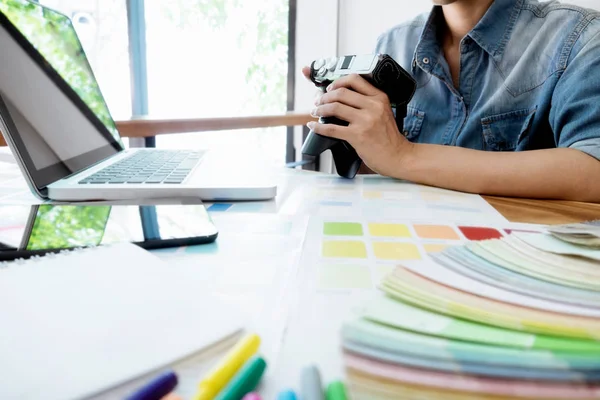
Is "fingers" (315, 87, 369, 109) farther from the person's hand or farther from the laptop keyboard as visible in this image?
the laptop keyboard

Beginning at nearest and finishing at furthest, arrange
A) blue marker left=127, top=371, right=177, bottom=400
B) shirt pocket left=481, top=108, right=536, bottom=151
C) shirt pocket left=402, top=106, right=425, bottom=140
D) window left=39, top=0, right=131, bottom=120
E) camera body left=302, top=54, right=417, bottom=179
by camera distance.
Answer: blue marker left=127, top=371, right=177, bottom=400
camera body left=302, top=54, right=417, bottom=179
shirt pocket left=481, top=108, right=536, bottom=151
shirt pocket left=402, top=106, right=425, bottom=140
window left=39, top=0, right=131, bottom=120

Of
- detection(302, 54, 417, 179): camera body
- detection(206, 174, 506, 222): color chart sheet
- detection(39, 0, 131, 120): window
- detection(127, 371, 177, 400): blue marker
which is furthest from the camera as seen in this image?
detection(39, 0, 131, 120): window

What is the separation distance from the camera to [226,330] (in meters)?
0.17

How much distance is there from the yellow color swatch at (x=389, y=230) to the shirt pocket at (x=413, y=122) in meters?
0.48

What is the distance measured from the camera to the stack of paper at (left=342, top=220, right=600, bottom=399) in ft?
0.46

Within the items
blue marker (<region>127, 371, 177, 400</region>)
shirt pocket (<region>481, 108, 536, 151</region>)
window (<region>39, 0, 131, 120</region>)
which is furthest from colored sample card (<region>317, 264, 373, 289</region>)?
window (<region>39, 0, 131, 120</region>)

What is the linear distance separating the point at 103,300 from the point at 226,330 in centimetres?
6

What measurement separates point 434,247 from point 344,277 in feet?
0.28

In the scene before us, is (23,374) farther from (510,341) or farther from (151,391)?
(510,341)

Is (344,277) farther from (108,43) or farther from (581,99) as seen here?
(108,43)

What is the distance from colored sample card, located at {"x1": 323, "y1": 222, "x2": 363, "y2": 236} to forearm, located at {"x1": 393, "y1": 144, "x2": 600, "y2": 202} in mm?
190

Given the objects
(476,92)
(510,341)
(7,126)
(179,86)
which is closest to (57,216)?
(7,126)

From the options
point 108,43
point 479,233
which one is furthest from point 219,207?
point 108,43

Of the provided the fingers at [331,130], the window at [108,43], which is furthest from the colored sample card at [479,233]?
the window at [108,43]
